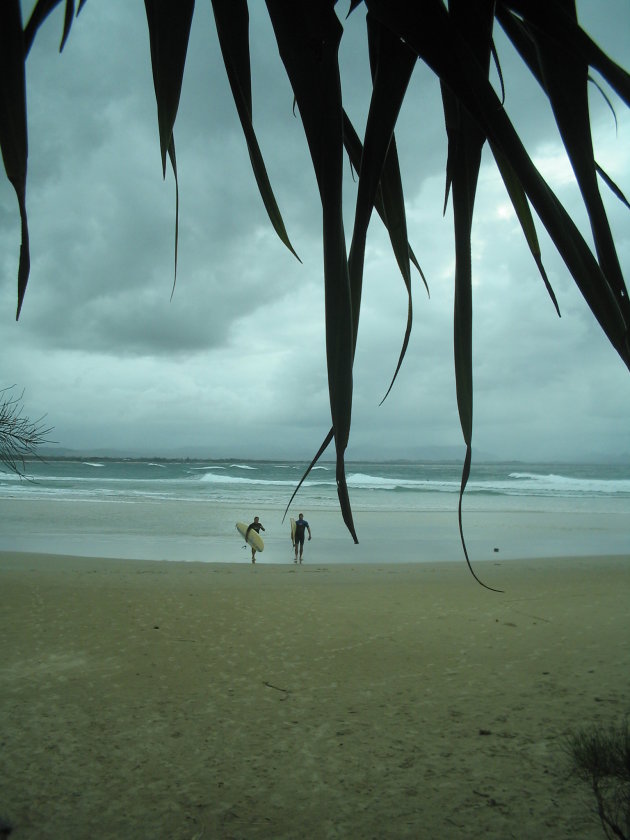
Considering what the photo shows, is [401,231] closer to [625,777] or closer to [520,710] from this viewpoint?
[625,777]

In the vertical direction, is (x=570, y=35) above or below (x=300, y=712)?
above

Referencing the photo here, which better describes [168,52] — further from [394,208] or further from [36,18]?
[394,208]

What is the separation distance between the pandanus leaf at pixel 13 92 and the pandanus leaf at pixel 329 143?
0.29m

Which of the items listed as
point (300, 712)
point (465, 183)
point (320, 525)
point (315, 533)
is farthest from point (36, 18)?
point (320, 525)

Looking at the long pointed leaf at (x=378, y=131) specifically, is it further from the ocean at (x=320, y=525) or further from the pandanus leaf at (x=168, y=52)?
the ocean at (x=320, y=525)

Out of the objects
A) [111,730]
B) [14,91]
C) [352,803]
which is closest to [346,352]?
[14,91]

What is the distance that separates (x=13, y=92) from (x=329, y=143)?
337 millimetres

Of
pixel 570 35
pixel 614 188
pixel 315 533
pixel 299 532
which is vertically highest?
pixel 570 35

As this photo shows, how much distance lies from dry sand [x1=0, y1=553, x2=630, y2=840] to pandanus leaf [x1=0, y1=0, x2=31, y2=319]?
2617 millimetres

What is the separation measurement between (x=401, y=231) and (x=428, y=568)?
35.3 feet

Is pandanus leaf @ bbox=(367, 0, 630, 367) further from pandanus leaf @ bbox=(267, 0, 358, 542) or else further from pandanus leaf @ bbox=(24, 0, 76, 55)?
pandanus leaf @ bbox=(24, 0, 76, 55)

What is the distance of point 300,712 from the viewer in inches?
147

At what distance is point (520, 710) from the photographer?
369 cm

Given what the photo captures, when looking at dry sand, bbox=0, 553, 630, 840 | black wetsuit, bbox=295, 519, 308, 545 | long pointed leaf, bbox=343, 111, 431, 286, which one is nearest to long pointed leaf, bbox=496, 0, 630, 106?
long pointed leaf, bbox=343, 111, 431, 286
